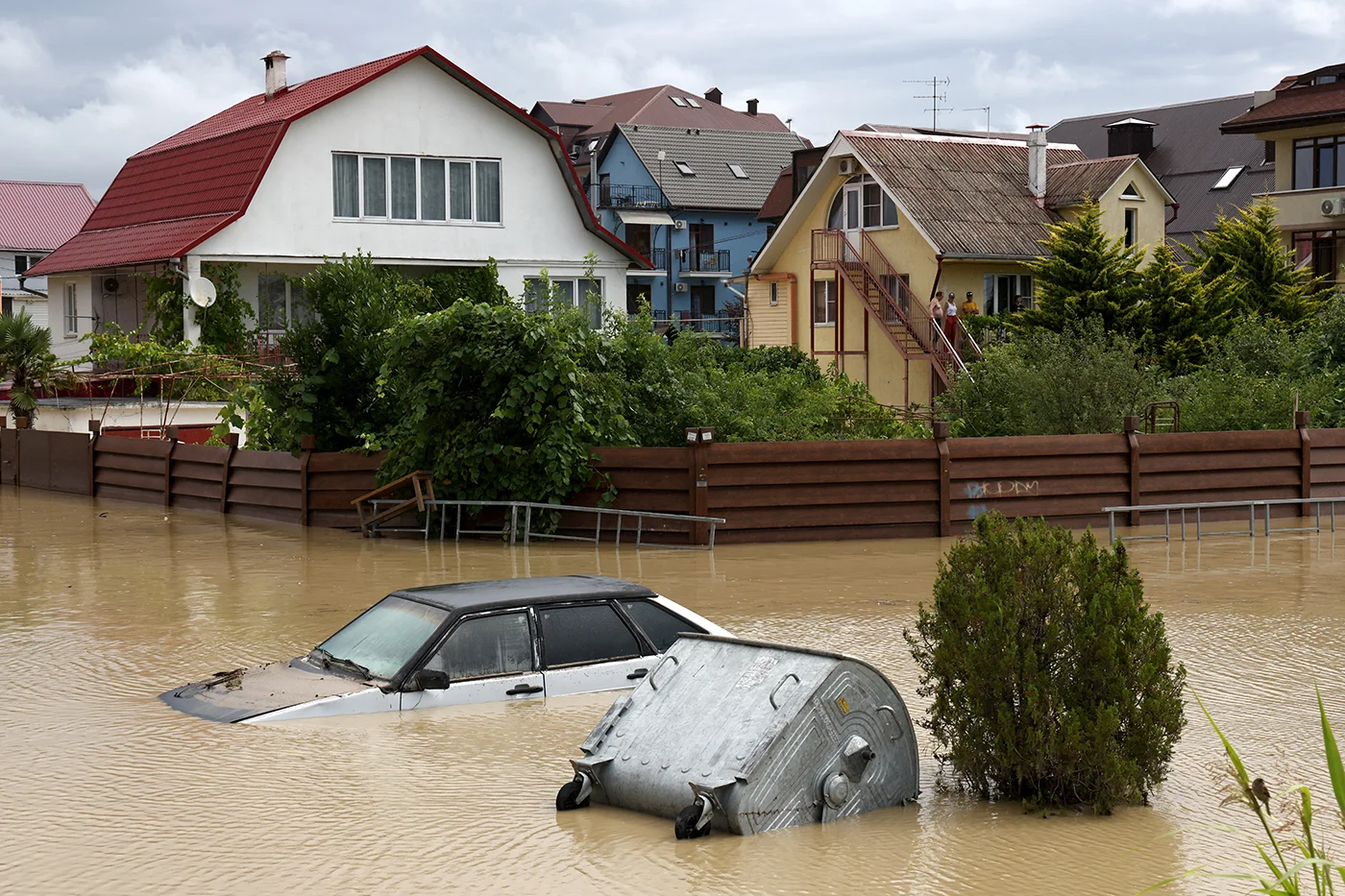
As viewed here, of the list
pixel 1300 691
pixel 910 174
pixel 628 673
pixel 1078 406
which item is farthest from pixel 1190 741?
pixel 910 174

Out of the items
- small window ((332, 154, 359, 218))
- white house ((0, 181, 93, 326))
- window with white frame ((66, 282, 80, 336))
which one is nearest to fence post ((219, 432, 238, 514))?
small window ((332, 154, 359, 218))

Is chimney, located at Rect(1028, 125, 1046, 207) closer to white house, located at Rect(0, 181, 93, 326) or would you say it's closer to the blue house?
the blue house

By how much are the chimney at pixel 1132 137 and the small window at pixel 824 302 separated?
21.6 meters

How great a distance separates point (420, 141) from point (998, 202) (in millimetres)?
16989

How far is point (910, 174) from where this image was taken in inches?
1740

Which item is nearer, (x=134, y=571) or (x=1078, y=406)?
(x=134, y=571)

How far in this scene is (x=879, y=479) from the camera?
22406 mm

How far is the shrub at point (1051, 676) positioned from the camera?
8.16m

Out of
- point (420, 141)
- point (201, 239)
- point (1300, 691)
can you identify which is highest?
point (420, 141)

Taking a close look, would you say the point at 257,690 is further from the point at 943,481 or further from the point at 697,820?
the point at 943,481

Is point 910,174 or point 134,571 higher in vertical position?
point 910,174

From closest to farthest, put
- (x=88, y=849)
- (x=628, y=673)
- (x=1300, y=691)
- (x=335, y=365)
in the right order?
(x=88, y=849) < (x=628, y=673) < (x=1300, y=691) < (x=335, y=365)

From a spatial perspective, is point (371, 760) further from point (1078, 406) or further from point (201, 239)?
point (201, 239)

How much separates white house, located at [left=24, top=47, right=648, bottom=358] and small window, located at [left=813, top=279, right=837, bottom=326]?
23.7 ft
